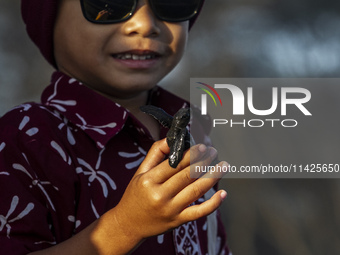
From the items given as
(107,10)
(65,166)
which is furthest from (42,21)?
(65,166)

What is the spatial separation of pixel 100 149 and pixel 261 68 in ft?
7.41

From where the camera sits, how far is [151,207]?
43.0 inches

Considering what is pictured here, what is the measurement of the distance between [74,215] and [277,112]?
619 millimetres

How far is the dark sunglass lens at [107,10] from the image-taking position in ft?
4.72

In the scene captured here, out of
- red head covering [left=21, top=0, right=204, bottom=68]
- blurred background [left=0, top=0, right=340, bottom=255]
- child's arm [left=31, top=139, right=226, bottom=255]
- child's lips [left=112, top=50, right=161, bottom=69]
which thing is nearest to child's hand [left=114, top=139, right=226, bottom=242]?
child's arm [left=31, top=139, right=226, bottom=255]

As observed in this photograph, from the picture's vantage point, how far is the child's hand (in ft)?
3.45

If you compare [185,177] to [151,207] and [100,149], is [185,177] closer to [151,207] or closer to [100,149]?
[151,207]

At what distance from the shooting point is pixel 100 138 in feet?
4.53

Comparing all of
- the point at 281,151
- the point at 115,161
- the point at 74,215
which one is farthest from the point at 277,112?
the point at 281,151

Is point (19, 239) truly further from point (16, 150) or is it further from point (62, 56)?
point (62, 56)

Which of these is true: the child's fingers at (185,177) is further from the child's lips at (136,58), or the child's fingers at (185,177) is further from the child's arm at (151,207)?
the child's lips at (136,58)

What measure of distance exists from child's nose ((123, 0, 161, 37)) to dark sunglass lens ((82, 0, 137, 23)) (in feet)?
0.05

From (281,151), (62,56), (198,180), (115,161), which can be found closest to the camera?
(198,180)

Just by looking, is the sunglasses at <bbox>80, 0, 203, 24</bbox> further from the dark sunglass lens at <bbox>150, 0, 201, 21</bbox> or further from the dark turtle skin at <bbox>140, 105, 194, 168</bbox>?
the dark turtle skin at <bbox>140, 105, 194, 168</bbox>
